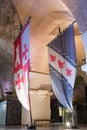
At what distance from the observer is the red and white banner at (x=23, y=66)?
7.18 meters

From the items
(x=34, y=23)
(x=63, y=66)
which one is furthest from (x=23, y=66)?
(x=34, y=23)

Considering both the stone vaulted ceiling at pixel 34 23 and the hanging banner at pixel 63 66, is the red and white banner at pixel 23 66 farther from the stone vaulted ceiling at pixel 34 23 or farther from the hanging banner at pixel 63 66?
the stone vaulted ceiling at pixel 34 23

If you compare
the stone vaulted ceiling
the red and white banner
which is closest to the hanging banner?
the red and white banner

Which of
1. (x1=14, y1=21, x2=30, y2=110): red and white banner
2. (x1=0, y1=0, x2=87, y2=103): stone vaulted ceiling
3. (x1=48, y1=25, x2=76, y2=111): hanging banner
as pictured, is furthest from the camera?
(x1=0, y1=0, x2=87, y2=103): stone vaulted ceiling

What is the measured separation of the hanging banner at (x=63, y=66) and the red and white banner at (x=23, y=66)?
91cm

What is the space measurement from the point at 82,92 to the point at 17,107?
6.72 metres

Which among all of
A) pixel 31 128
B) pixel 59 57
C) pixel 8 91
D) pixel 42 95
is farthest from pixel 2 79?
pixel 59 57

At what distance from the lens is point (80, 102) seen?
62.6 feet

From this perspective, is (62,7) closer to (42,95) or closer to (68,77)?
(68,77)

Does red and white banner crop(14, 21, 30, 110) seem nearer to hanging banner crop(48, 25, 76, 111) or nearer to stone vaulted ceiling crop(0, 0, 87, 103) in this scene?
hanging banner crop(48, 25, 76, 111)

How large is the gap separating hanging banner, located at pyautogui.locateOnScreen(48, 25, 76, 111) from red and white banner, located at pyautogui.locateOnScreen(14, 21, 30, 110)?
915 millimetres

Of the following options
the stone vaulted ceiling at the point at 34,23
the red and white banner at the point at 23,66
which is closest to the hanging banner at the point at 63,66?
the red and white banner at the point at 23,66

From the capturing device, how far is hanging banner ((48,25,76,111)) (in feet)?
21.9

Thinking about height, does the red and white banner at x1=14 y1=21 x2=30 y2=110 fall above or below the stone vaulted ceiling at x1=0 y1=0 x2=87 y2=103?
below
